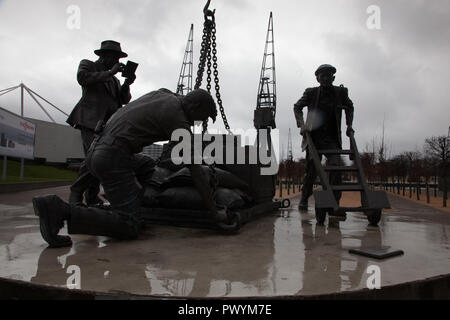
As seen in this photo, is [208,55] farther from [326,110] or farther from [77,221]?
[77,221]

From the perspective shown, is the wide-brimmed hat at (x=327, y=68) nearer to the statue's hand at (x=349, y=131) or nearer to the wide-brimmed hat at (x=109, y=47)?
the statue's hand at (x=349, y=131)

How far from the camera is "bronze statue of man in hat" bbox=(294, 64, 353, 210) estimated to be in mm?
4766

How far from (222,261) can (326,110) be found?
3489 millimetres

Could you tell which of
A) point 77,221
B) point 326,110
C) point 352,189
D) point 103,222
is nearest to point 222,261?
point 103,222

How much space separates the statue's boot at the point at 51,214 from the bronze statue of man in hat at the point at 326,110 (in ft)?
11.1

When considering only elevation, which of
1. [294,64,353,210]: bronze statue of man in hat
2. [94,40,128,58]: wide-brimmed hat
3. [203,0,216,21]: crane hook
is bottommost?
[294,64,353,210]: bronze statue of man in hat

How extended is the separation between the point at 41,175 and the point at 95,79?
902 inches

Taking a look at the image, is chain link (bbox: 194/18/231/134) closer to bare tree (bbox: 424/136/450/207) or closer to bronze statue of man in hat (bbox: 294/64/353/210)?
bronze statue of man in hat (bbox: 294/64/353/210)

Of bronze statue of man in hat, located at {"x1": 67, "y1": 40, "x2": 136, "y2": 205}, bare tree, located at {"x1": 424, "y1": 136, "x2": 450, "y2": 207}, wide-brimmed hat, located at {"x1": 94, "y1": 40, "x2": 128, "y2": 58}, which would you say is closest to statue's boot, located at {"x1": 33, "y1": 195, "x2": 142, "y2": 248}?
bronze statue of man in hat, located at {"x1": 67, "y1": 40, "x2": 136, "y2": 205}

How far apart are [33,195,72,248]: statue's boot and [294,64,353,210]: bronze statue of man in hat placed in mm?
3375

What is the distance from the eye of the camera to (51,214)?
2.29 metres

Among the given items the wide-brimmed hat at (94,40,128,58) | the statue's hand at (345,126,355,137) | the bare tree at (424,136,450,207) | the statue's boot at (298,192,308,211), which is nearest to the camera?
the wide-brimmed hat at (94,40,128,58)
